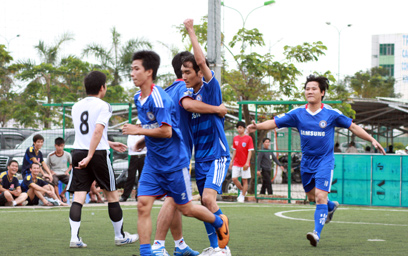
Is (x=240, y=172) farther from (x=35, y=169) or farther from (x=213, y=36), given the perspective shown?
(x=35, y=169)

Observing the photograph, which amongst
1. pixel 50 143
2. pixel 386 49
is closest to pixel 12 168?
pixel 50 143

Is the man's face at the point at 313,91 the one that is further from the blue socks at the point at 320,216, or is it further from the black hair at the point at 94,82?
the black hair at the point at 94,82

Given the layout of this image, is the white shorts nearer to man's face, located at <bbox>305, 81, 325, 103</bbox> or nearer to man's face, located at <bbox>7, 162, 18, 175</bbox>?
man's face, located at <bbox>7, 162, 18, 175</bbox>

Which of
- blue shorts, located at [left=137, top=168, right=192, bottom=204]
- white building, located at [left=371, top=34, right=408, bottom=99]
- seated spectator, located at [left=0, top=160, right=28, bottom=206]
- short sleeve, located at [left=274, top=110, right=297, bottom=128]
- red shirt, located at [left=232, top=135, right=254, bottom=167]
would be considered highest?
white building, located at [left=371, top=34, right=408, bottom=99]

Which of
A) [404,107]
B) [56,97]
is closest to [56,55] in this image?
[56,97]

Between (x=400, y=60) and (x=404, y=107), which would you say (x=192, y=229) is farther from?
(x=400, y=60)

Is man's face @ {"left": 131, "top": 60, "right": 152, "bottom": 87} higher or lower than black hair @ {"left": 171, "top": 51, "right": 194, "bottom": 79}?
lower

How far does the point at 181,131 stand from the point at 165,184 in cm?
75

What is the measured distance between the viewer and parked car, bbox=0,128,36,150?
1930 centimetres

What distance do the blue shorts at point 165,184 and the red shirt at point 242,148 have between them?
10.2 meters

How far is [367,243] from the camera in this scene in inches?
297

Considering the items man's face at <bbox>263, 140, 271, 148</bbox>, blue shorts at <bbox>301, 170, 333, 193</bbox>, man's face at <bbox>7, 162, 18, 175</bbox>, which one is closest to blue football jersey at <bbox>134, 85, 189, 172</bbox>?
blue shorts at <bbox>301, 170, 333, 193</bbox>

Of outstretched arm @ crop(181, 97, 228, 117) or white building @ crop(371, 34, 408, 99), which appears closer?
outstretched arm @ crop(181, 97, 228, 117)

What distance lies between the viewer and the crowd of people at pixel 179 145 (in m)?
5.57
